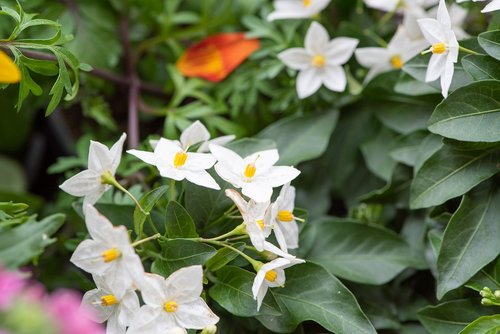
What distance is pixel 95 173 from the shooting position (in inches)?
27.1

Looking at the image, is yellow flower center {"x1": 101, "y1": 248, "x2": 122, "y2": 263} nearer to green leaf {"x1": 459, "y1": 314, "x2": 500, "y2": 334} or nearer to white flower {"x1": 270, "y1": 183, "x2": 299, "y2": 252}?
white flower {"x1": 270, "y1": 183, "x2": 299, "y2": 252}

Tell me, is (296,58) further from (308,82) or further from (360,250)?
(360,250)

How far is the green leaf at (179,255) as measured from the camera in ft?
2.16

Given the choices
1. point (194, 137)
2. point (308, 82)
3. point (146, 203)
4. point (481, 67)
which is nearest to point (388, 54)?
point (308, 82)

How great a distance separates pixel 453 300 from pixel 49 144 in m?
0.78

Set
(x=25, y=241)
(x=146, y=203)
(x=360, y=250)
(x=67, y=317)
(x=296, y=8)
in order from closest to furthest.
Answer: (x=67, y=317) < (x=25, y=241) < (x=146, y=203) < (x=360, y=250) < (x=296, y=8)

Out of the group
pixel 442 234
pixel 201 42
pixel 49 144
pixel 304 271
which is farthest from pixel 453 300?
pixel 49 144

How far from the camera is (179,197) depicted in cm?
75

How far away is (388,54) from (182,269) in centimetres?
47

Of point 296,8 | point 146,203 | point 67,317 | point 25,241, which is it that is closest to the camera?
point 67,317

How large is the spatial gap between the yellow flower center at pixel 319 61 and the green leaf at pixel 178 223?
1.11 ft

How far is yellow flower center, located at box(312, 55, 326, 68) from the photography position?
914mm

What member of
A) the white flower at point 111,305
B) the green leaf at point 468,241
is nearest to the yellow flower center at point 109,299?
the white flower at point 111,305

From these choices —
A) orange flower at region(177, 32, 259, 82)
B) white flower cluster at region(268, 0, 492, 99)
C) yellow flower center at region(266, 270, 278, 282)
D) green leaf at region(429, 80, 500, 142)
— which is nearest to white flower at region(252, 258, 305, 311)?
yellow flower center at region(266, 270, 278, 282)
